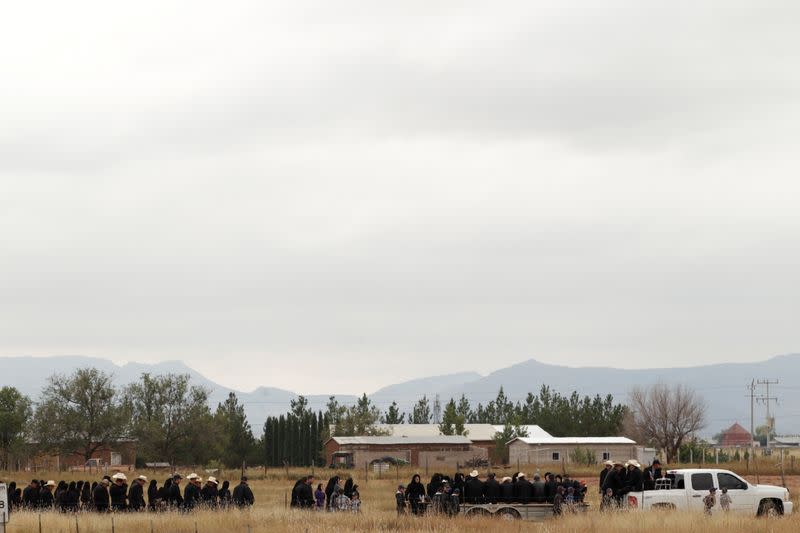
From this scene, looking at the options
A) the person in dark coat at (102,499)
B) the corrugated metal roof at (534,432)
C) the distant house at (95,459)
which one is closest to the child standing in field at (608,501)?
the person in dark coat at (102,499)

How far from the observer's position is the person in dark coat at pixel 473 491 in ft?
105

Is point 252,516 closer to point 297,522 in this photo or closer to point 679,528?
point 297,522

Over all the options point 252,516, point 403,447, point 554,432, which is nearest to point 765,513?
point 252,516

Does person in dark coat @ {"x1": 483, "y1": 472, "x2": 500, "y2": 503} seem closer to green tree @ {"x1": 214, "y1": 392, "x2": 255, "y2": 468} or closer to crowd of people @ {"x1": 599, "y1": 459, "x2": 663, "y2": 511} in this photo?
crowd of people @ {"x1": 599, "y1": 459, "x2": 663, "y2": 511}

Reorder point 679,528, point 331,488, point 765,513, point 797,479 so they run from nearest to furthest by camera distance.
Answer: point 679,528 < point 765,513 < point 331,488 < point 797,479

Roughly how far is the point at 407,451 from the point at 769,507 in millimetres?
62819

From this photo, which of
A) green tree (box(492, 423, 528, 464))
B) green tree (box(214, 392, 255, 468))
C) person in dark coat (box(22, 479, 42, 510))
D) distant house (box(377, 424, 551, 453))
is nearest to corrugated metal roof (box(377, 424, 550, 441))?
distant house (box(377, 424, 551, 453))

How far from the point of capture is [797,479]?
5803 centimetres

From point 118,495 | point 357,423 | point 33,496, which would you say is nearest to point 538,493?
point 118,495

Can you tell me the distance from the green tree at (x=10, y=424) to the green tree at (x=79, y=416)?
1.03 m

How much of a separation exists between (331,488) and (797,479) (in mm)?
32512

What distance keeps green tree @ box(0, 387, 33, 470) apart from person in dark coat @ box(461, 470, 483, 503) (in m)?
59.6

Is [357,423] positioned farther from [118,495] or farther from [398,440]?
[118,495]

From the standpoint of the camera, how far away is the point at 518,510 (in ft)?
103
